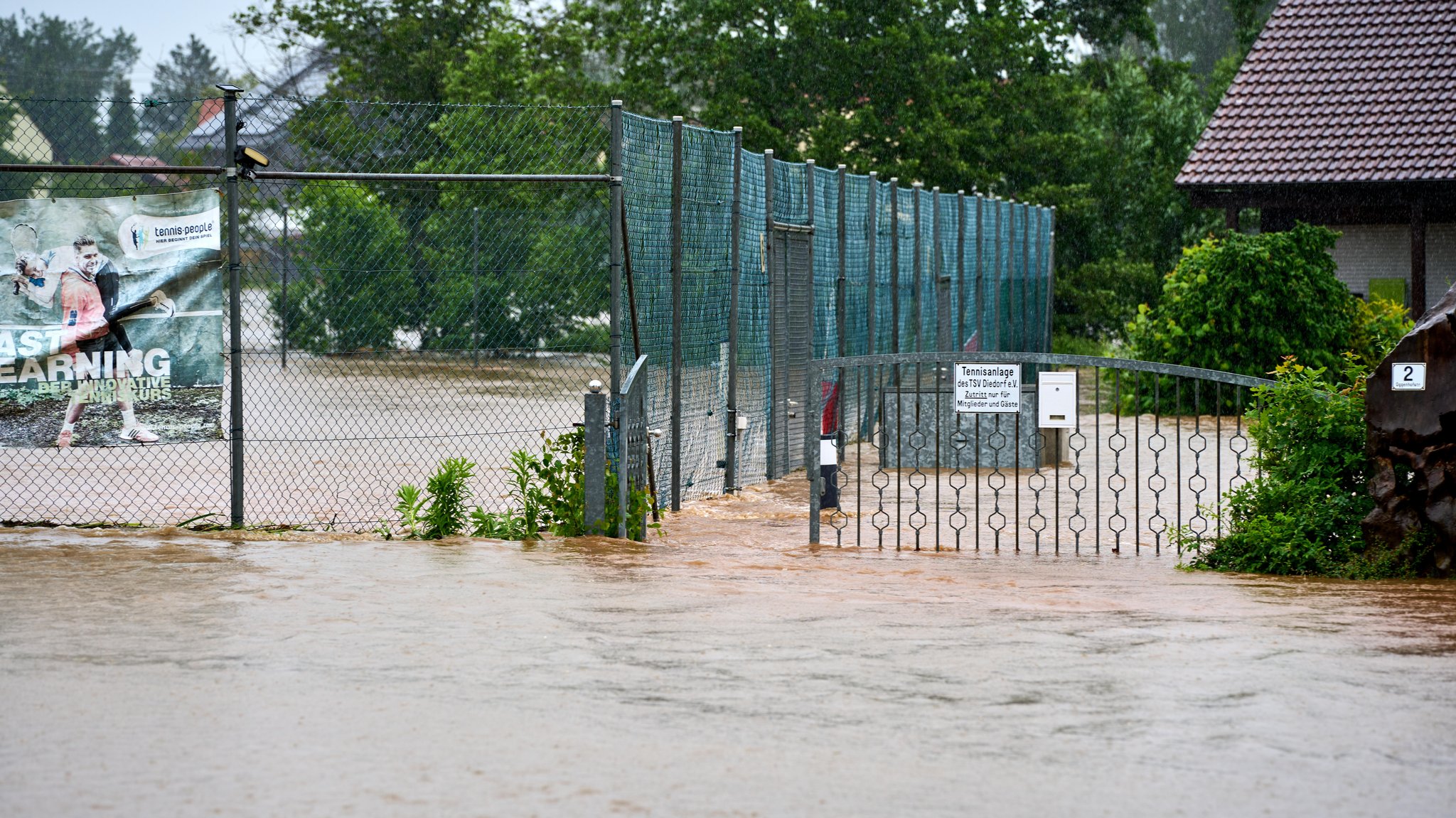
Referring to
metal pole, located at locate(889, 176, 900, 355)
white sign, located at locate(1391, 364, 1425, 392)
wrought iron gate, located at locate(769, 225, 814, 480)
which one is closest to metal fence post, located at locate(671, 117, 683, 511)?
wrought iron gate, located at locate(769, 225, 814, 480)

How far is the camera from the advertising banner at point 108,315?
9.85 m

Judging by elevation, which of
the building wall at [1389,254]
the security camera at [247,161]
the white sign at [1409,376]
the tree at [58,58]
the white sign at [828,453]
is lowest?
the white sign at [828,453]

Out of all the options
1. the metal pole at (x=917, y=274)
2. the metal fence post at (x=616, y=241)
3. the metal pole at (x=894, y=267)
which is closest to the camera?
the metal fence post at (x=616, y=241)

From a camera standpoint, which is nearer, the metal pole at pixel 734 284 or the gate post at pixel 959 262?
the metal pole at pixel 734 284

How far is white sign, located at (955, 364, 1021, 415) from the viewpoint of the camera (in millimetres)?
10266

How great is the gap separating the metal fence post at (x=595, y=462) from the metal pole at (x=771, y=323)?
426 cm

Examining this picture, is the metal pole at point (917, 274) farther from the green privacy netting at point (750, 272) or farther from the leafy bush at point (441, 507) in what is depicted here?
the leafy bush at point (441, 507)

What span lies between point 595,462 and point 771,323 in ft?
14.9

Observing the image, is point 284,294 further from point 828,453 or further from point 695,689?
point 695,689

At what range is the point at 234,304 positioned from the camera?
9.82 m

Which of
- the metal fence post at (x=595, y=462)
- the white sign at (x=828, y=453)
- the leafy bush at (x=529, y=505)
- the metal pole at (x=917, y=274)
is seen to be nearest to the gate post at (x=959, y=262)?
the metal pole at (x=917, y=274)

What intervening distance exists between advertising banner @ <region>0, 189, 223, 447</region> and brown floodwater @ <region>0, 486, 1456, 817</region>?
107 centimetres

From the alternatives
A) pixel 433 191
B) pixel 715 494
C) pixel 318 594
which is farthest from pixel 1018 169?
pixel 318 594

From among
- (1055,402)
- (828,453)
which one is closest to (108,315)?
(828,453)
